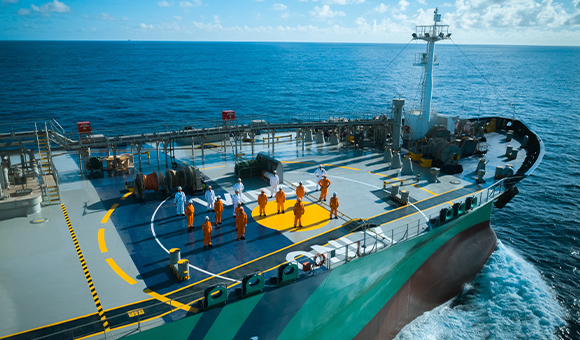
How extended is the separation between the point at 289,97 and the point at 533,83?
8304cm

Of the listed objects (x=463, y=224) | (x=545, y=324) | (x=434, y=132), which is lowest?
(x=545, y=324)

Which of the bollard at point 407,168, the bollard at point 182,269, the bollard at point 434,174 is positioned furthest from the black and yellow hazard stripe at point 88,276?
the bollard at point 434,174

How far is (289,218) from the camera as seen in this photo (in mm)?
20109

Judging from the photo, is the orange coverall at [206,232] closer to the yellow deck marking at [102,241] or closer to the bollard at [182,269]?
the bollard at [182,269]

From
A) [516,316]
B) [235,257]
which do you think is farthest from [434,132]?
[235,257]

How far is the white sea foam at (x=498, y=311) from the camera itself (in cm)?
1997

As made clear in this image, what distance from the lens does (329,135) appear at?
38.5 metres

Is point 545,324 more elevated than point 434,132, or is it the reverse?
point 434,132

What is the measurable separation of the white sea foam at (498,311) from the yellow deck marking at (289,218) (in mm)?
6938

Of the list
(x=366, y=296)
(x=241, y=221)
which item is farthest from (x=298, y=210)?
(x=366, y=296)

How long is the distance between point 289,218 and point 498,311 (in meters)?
12.8

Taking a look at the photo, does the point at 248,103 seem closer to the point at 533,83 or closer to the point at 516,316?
the point at 516,316

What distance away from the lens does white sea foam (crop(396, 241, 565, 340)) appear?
65.5 feet

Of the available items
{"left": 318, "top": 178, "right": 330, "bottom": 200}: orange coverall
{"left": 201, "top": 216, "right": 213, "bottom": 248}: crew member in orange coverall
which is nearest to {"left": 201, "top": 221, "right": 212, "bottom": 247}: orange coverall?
{"left": 201, "top": 216, "right": 213, "bottom": 248}: crew member in orange coverall
